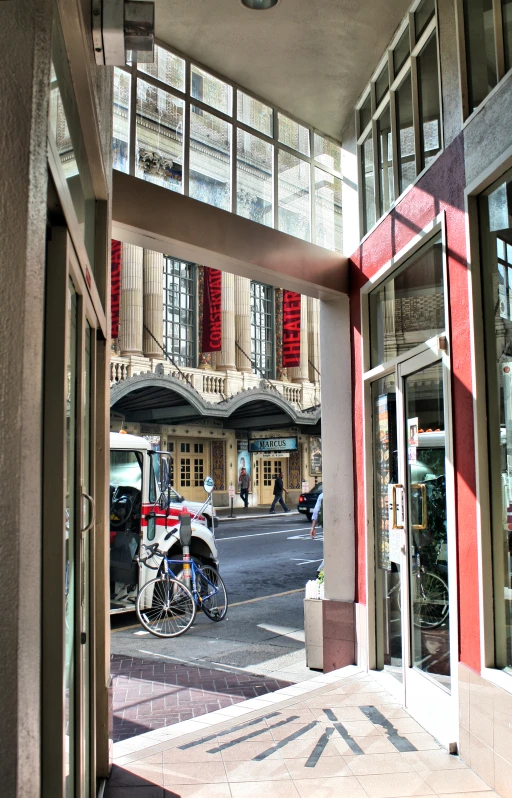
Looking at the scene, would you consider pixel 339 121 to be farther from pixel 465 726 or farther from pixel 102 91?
pixel 465 726

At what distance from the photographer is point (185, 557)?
322 inches

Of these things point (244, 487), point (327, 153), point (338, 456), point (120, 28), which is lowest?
point (244, 487)

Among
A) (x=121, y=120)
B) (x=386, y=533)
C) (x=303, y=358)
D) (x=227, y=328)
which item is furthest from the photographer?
(x=303, y=358)

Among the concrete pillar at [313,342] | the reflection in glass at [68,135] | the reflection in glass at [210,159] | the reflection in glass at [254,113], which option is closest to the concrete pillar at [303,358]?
the concrete pillar at [313,342]

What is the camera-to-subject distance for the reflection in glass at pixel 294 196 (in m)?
6.45

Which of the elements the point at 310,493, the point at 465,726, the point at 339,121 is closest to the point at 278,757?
the point at 465,726

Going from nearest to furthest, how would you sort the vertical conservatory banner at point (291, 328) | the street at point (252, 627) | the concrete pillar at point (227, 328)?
1. the street at point (252, 627)
2. the vertical conservatory banner at point (291, 328)
3. the concrete pillar at point (227, 328)

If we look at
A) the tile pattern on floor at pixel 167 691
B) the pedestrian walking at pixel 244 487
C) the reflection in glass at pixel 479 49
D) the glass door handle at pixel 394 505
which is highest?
the reflection in glass at pixel 479 49

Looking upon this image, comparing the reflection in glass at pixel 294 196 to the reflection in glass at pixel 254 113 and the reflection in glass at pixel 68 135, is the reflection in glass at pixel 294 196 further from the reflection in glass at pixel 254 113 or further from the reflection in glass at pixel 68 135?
the reflection in glass at pixel 68 135

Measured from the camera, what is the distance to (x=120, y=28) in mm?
2824

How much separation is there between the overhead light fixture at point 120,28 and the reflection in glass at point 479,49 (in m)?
2.01

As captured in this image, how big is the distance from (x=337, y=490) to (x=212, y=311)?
18589mm

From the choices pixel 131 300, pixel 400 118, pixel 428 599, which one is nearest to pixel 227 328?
pixel 131 300

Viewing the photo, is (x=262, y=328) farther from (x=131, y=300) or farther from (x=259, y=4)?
(x=259, y=4)
